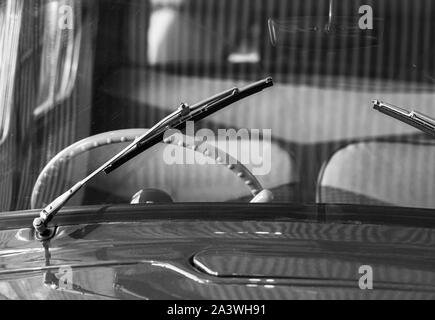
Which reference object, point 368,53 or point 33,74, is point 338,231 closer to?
point 368,53

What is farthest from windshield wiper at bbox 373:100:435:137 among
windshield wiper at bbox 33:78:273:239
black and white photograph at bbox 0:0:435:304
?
windshield wiper at bbox 33:78:273:239

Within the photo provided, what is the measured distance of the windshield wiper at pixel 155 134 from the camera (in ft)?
7.19

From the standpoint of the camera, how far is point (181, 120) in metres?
2.24

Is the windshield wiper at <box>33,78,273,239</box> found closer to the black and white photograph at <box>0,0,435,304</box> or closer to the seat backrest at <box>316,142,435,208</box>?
the black and white photograph at <box>0,0,435,304</box>

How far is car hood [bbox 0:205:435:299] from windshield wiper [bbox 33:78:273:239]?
0.05 meters

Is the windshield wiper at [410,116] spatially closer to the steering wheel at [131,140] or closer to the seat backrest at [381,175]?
the seat backrest at [381,175]

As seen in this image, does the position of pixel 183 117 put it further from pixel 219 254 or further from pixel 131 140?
pixel 219 254

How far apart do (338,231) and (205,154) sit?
15.8 inches

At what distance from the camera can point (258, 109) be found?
2.33 meters

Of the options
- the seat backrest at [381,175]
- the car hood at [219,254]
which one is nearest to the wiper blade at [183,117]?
the car hood at [219,254]

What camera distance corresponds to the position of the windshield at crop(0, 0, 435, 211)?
7.61ft

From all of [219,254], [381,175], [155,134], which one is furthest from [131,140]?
[381,175]

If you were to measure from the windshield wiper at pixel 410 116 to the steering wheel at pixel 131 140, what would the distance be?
0.34m
